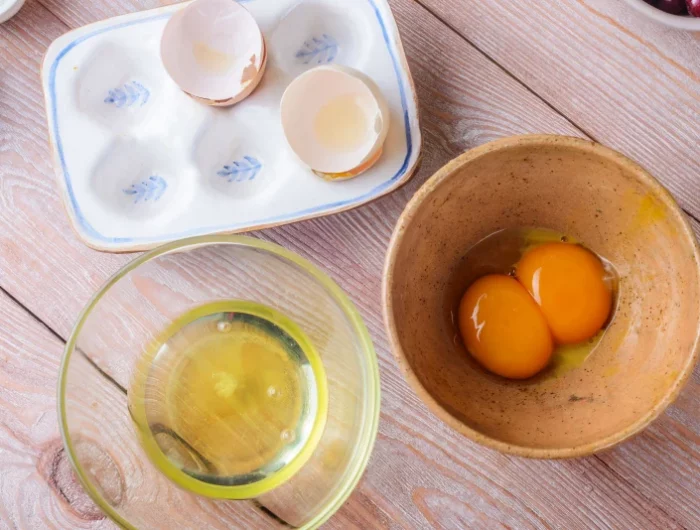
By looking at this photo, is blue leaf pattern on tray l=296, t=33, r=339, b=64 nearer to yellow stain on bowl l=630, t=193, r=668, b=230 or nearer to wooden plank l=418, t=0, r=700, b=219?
wooden plank l=418, t=0, r=700, b=219

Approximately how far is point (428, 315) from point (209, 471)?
25 centimetres

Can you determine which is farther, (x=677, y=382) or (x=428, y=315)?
(x=428, y=315)

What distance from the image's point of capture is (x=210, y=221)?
78 cm

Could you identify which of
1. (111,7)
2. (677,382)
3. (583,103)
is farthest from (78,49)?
(677,382)

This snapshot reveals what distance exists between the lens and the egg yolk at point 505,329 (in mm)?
696

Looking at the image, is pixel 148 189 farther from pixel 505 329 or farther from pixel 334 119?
pixel 505 329

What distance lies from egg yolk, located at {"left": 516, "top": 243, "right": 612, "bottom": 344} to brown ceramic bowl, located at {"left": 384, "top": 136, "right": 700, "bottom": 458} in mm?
18

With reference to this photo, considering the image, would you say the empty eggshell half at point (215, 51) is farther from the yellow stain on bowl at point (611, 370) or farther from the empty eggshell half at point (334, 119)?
the yellow stain on bowl at point (611, 370)

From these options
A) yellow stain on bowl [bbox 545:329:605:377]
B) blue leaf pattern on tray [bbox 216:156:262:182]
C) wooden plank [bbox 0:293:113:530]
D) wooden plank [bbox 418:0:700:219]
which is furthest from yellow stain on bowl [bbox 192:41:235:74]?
yellow stain on bowl [bbox 545:329:605:377]

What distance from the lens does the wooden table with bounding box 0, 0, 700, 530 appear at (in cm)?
76

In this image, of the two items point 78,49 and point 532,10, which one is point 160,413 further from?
point 532,10

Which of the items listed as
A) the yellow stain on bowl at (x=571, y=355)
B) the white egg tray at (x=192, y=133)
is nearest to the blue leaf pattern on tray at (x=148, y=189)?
the white egg tray at (x=192, y=133)

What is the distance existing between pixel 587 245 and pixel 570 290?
6 cm

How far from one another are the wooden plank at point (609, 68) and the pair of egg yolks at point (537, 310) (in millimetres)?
154
